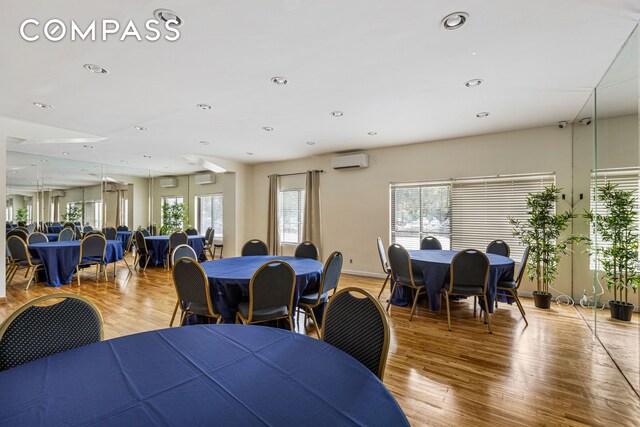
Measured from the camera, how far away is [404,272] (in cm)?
373

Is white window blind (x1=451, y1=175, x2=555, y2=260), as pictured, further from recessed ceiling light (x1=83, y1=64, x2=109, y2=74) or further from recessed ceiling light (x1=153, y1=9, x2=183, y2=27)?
recessed ceiling light (x1=83, y1=64, x2=109, y2=74)

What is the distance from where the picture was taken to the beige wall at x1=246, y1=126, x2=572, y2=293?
14.5 feet

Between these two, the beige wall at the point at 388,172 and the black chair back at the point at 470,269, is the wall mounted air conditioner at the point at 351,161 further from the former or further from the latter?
the black chair back at the point at 470,269

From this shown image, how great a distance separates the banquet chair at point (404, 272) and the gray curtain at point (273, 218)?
3974mm

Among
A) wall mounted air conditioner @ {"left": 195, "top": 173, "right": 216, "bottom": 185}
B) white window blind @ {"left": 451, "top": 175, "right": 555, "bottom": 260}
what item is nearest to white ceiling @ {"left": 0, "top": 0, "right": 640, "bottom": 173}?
white window blind @ {"left": 451, "top": 175, "right": 555, "bottom": 260}

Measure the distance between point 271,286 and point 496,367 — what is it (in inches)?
79.1

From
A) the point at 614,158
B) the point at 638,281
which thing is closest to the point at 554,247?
the point at 638,281

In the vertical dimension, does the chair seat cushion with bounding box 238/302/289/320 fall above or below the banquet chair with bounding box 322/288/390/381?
below

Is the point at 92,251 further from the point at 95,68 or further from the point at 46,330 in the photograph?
the point at 46,330

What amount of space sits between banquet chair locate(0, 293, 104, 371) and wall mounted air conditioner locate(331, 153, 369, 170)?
514 centimetres

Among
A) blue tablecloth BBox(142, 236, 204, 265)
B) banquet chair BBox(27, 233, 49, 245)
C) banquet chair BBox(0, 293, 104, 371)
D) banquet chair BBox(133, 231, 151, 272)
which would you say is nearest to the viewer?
banquet chair BBox(0, 293, 104, 371)

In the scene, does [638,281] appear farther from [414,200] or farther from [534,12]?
[414,200]

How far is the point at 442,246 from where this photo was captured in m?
5.32

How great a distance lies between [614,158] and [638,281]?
1.13 m
